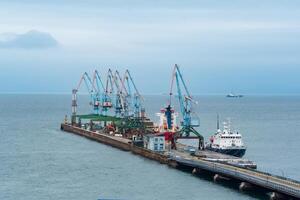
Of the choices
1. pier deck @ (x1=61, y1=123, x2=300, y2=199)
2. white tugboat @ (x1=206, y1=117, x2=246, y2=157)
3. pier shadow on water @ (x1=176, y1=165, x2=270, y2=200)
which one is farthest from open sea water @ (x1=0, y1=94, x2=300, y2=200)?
white tugboat @ (x1=206, y1=117, x2=246, y2=157)

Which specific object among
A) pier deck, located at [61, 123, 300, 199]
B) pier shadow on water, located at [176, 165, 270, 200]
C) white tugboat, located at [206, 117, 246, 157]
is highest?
white tugboat, located at [206, 117, 246, 157]

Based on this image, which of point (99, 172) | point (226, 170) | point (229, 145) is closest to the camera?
point (226, 170)

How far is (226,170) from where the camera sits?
72062 mm

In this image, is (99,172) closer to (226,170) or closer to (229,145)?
(226,170)

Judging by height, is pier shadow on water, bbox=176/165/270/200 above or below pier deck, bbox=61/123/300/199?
below

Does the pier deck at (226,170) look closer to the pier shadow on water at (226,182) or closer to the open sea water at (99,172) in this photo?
the pier shadow on water at (226,182)

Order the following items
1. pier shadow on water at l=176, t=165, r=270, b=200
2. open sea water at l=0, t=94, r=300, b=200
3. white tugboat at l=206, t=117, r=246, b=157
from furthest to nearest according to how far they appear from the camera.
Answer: white tugboat at l=206, t=117, r=246, b=157 < open sea water at l=0, t=94, r=300, b=200 < pier shadow on water at l=176, t=165, r=270, b=200

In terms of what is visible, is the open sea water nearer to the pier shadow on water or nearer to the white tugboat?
the pier shadow on water

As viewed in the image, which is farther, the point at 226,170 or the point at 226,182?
the point at 226,182

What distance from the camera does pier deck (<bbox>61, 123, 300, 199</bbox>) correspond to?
60812 millimetres

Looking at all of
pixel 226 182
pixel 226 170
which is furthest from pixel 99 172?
pixel 226 170

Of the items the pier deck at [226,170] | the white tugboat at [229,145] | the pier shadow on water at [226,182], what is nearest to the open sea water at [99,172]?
the pier shadow on water at [226,182]

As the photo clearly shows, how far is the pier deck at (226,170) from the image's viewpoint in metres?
60.8

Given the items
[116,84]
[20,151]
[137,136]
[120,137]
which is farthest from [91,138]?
[116,84]
